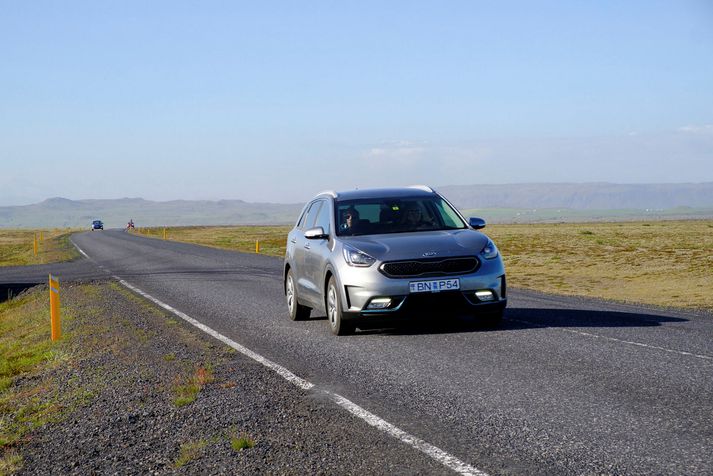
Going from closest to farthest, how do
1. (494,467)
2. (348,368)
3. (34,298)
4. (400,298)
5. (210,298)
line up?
(494,467), (348,368), (400,298), (210,298), (34,298)

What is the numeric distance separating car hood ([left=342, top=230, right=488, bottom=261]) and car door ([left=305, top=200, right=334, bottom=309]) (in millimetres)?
467

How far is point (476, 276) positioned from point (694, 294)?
9530 mm

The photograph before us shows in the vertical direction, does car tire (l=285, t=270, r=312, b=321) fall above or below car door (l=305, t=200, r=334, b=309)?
below

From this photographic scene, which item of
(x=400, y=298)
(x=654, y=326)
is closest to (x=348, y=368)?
(x=400, y=298)

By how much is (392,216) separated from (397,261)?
1.35 m

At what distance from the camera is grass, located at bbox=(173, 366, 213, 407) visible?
7441 millimetres

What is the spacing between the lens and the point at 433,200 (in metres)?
11.9

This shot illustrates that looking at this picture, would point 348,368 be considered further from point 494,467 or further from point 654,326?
point 654,326

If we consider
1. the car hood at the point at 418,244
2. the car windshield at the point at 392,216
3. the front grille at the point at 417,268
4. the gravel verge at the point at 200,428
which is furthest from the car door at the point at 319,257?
the gravel verge at the point at 200,428

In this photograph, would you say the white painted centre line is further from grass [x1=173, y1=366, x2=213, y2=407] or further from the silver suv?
the silver suv

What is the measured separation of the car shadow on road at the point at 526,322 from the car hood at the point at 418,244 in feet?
2.43

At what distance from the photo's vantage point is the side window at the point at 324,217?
1167 cm

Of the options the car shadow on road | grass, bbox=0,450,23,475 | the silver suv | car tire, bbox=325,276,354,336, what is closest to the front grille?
the silver suv

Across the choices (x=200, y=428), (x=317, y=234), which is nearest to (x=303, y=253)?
(x=317, y=234)
